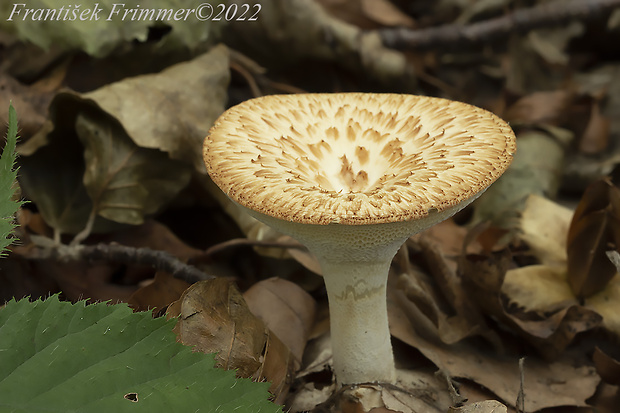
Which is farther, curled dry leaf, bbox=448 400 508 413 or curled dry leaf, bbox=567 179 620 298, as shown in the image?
curled dry leaf, bbox=567 179 620 298

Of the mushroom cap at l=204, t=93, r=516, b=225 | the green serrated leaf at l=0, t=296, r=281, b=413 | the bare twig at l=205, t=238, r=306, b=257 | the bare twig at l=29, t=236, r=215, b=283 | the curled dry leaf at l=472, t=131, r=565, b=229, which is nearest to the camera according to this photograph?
the green serrated leaf at l=0, t=296, r=281, b=413

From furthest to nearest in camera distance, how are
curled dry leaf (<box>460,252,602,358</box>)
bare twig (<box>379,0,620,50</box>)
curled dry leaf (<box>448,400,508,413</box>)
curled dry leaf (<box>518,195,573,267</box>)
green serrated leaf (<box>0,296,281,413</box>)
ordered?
bare twig (<box>379,0,620,50</box>) → curled dry leaf (<box>518,195,573,267</box>) → curled dry leaf (<box>460,252,602,358</box>) → curled dry leaf (<box>448,400,508,413</box>) → green serrated leaf (<box>0,296,281,413</box>)

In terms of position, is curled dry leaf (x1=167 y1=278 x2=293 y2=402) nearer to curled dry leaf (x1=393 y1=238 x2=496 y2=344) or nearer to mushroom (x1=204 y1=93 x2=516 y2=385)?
mushroom (x1=204 y1=93 x2=516 y2=385)

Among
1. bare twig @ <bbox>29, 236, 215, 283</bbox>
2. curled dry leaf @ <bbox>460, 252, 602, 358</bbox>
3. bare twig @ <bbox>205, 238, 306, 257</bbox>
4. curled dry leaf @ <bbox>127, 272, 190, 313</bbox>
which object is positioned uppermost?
bare twig @ <bbox>29, 236, 215, 283</bbox>

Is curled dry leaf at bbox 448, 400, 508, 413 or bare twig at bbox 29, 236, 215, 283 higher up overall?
bare twig at bbox 29, 236, 215, 283

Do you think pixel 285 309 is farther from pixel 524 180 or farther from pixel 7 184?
pixel 524 180

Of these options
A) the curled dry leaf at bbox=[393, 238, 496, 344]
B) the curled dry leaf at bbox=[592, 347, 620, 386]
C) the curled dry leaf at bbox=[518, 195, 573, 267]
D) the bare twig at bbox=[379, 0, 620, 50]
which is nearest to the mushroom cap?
the curled dry leaf at bbox=[393, 238, 496, 344]

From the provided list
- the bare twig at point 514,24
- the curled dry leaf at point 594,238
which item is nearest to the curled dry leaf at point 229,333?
the curled dry leaf at point 594,238

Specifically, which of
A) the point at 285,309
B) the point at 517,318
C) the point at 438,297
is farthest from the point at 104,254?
the point at 517,318
